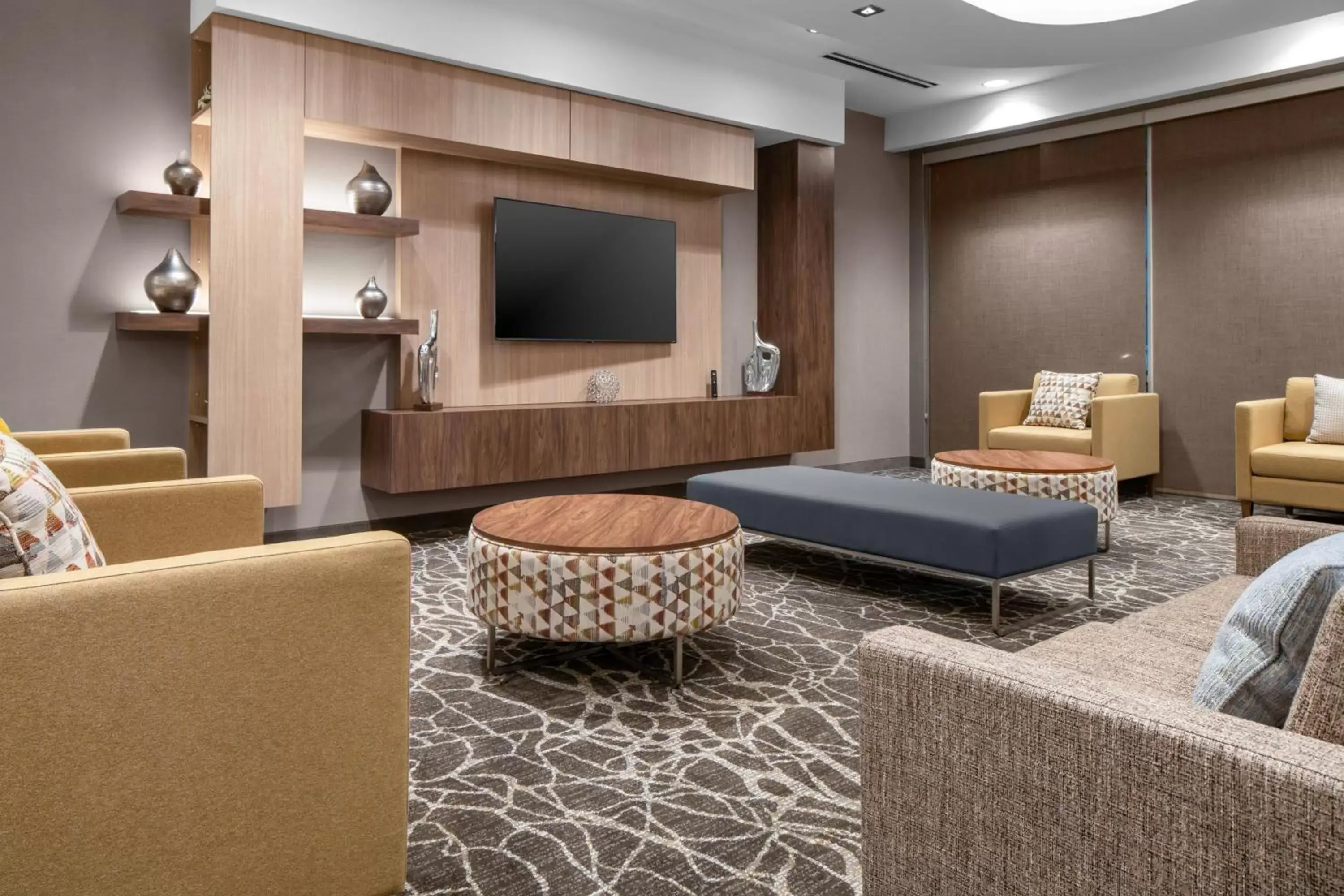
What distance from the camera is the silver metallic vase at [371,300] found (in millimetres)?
4500

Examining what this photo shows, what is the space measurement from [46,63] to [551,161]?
7.63 feet

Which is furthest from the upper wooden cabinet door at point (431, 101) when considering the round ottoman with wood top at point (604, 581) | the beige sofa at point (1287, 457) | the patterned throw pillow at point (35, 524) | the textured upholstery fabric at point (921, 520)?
the beige sofa at point (1287, 457)

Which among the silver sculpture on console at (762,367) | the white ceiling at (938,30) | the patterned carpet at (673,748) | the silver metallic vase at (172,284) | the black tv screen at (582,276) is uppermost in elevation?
the white ceiling at (938,30)

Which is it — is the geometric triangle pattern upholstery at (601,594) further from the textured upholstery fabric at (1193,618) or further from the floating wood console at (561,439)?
the floating wood console at (561,439)

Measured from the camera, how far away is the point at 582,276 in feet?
17.9

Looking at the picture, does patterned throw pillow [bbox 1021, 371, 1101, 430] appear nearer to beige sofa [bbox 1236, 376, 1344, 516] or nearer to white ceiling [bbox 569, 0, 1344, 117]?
beige sofa [bbox 1236, 376, 1344, 516]

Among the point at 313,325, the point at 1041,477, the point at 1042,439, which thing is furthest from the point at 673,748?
the point at 1042,439

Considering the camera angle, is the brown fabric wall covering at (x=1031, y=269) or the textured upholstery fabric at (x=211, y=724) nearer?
the textured upholstery fabric at (x=211, y=724)

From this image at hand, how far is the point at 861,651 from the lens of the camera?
1.24 meters

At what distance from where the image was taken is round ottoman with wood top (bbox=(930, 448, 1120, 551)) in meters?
3.85

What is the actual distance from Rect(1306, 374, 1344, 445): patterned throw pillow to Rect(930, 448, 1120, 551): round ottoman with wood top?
63.6 inches

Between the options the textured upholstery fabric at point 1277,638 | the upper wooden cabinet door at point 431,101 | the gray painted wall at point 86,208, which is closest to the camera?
the textured upholstery fabric at point 1277,638

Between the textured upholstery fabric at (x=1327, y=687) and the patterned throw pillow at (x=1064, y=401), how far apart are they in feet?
17.2

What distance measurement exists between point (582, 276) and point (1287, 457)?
394 cm
